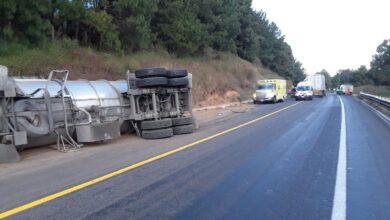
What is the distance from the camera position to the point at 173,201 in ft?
21.3

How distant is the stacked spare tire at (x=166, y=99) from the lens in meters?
14.8

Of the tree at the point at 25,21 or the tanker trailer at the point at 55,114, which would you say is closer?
the tanker trailer at the point at 55,114

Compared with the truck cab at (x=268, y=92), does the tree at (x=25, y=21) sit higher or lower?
higher

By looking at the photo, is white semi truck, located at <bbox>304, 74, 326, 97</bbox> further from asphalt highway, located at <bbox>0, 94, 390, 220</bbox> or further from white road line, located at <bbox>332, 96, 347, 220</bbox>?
white road line, located at <bbox>332, 96, 347, 220</bbox>

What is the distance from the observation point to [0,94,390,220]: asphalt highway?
19.7 ft

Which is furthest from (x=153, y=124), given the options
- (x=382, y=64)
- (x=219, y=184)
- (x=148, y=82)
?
(x=382, y=64)

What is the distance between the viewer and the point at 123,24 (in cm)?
3116

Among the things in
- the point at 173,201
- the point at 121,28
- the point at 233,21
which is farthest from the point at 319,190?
the point at 233,21

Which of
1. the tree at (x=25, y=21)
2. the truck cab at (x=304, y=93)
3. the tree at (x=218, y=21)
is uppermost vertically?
the tree at (x=218, y=21)

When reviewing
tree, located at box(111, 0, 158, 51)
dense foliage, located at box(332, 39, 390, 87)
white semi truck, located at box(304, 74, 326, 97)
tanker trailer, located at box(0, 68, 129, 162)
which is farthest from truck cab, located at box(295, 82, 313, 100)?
dense foliage, located at box(332, 39, 390, 87)

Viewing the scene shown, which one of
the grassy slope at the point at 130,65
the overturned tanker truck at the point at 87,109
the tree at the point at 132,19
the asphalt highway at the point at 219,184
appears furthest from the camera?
the tree at the point at 132,19

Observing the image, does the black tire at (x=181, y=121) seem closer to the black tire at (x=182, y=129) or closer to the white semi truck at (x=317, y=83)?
the black tire at (x=182, y=129)

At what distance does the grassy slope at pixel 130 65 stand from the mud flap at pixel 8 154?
31.3 feet

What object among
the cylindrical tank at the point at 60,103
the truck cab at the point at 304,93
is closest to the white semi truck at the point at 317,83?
the truck cab at the point at 304,93
